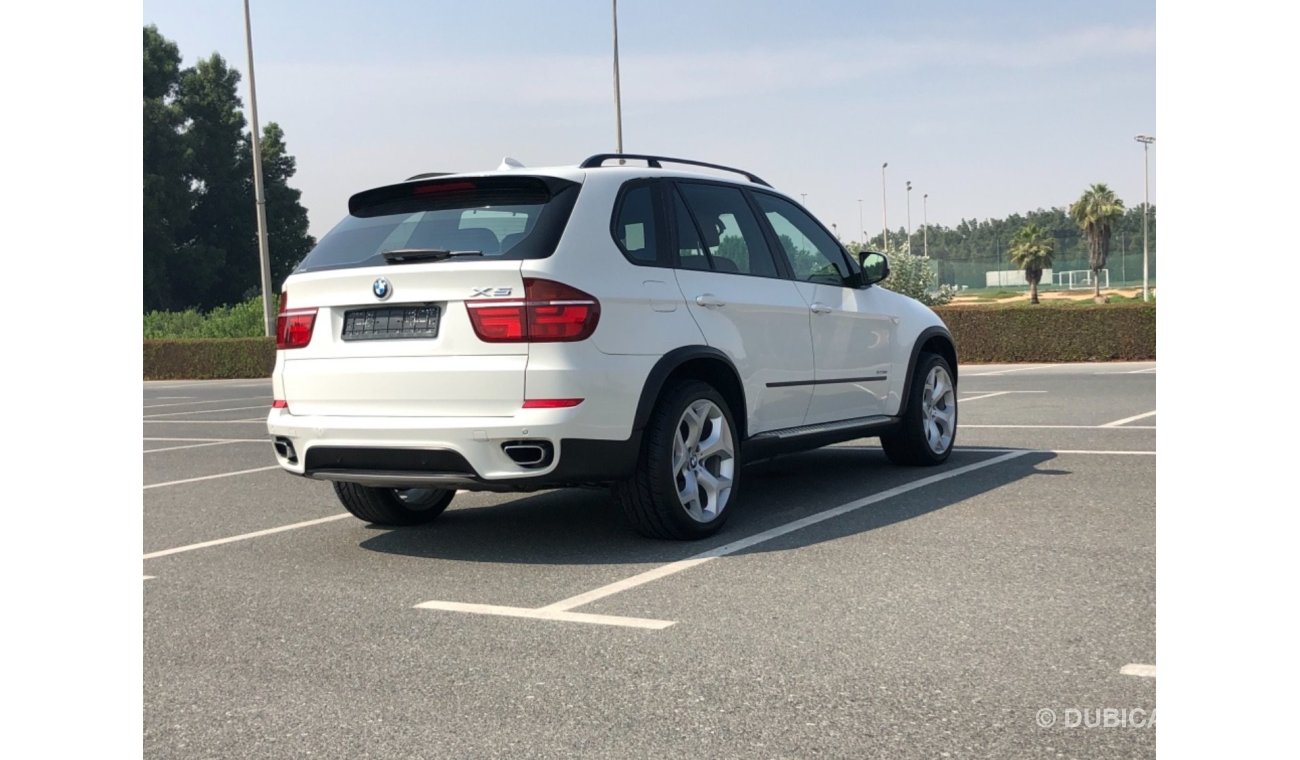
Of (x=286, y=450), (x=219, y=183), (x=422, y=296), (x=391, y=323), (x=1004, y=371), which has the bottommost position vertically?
(x=1004, y=371)

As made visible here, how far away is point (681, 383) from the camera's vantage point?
21.2 ft

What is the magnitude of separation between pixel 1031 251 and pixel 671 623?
328 ft

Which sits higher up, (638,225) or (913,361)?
(638,225)

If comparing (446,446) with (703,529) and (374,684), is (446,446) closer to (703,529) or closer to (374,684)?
(703,529)

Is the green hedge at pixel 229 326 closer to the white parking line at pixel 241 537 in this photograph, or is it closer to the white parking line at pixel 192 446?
the white parking line at pixel 192 446

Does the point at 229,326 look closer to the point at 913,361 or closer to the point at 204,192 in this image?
the point at 204,192

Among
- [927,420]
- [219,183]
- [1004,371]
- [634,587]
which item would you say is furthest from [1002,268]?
[634,587]

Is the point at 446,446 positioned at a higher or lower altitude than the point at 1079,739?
higher

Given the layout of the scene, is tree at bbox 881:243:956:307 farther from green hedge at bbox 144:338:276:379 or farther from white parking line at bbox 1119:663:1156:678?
white parking line at bbox 1119:663:1156:678

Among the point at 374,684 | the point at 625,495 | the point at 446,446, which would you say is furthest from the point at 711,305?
the point at 374,684

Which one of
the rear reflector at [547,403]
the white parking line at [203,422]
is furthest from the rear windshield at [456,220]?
the white parking line at [203,422]

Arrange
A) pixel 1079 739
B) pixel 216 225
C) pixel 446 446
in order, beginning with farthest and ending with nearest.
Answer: pixel 216 225, pixel 446 446, pixel 1079 739

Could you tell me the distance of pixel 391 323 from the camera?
6.12m
